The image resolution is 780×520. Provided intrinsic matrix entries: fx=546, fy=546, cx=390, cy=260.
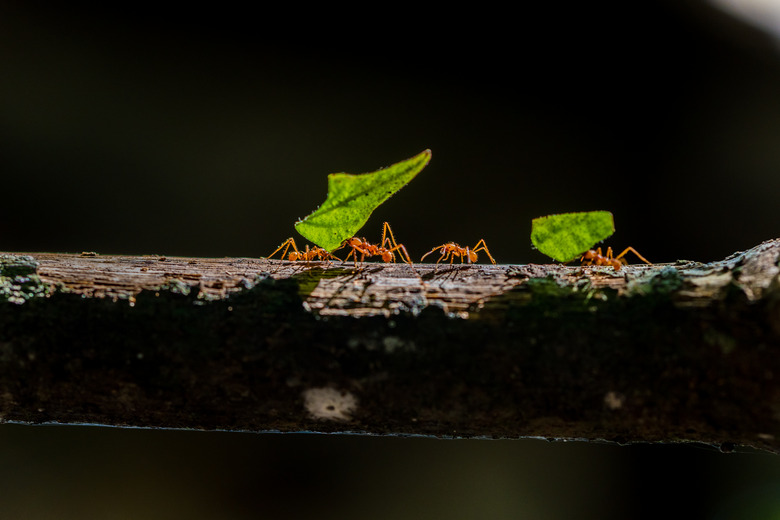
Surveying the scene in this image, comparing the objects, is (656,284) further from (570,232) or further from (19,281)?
(19,281)

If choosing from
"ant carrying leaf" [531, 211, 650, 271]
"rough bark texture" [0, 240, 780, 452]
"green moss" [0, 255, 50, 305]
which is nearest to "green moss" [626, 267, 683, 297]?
"rough bark texture" [0, 240, 780, 452]

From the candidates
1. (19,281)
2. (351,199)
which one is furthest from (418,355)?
(19,281)

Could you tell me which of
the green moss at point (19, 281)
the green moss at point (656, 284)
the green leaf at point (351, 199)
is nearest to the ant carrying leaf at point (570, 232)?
the green moss at point (656, 284)

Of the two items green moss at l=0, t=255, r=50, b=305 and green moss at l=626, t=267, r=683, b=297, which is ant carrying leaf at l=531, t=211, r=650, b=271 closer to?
green moss at l=626, t=267, r=683, b=297

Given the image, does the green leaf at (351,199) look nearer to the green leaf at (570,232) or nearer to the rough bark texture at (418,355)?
the rough bark texture at (418,355)

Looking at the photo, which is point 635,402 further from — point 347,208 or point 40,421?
point 40,421

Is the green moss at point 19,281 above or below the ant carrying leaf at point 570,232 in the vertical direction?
below
